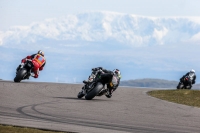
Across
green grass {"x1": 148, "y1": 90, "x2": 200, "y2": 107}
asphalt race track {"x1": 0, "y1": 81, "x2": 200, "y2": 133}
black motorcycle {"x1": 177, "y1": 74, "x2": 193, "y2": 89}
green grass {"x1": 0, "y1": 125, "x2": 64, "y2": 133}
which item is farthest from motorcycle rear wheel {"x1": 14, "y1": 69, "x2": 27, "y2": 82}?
green grass {"x1": 0, "y1": 125, "x2": 64, "y2": 133}

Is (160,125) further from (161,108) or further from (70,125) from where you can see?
(161,108)

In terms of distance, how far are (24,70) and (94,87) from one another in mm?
10524

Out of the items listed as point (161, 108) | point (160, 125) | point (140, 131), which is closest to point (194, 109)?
point (161, 108)

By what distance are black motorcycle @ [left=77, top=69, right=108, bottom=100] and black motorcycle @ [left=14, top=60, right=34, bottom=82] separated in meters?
9.39

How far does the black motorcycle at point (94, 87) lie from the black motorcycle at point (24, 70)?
30.8ft

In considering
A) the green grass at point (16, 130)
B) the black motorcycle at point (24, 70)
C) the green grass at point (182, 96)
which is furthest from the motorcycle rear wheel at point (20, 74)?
the green grass at point (16, 130)

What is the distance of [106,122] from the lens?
14398mm

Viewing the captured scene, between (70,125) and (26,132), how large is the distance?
68.7 inches

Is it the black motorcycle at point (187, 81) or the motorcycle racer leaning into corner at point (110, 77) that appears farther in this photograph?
the black motorcycle at point (187, 81)

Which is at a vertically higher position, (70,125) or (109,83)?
(109,83)

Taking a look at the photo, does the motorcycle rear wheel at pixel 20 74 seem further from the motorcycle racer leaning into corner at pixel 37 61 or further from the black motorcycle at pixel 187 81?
the black motorcycle at pixel 187 81

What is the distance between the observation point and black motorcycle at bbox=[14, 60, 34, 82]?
3184 cm

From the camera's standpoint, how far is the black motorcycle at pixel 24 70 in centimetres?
3184

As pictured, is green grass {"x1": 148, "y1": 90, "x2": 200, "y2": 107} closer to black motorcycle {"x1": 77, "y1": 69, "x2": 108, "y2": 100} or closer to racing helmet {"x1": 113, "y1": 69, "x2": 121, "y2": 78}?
racing helmet {"x1": 113, "y1": 69, "x2": 121, "y2": 78}
